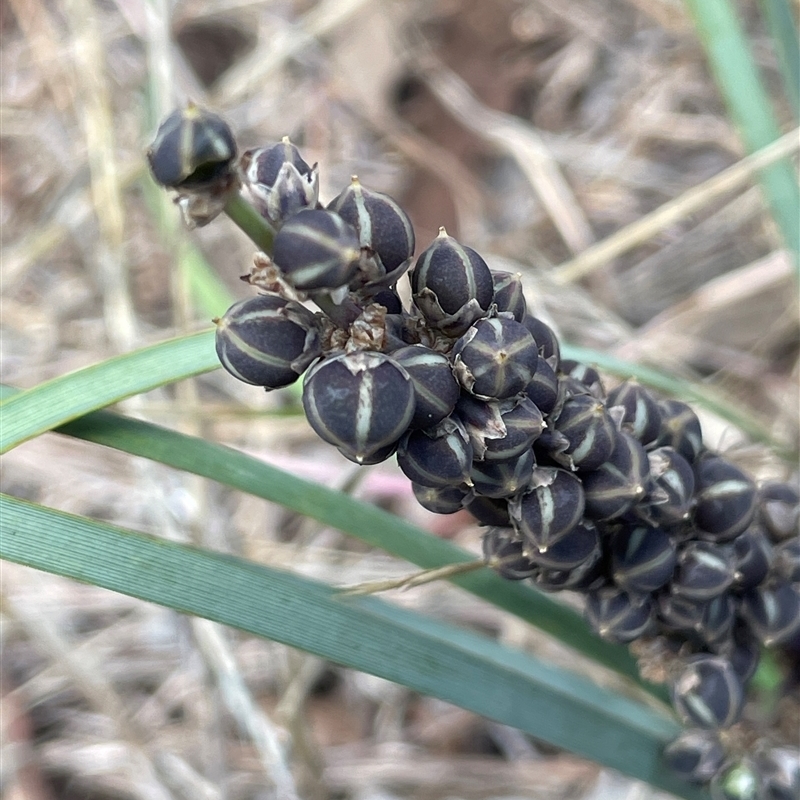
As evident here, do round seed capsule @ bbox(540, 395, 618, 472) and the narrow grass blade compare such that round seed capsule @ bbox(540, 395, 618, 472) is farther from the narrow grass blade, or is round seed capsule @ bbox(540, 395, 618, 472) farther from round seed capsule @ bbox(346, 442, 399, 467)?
the narrow grass blade

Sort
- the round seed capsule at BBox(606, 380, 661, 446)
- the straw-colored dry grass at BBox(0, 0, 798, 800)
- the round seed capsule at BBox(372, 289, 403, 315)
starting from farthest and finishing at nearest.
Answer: the straw-colored dry grass at BBox(0, 0, 798, 800), the round seed capsule at BBox(606, 380, 661, 446), the round seed capsule at BBox(372, 289, 403, 315)

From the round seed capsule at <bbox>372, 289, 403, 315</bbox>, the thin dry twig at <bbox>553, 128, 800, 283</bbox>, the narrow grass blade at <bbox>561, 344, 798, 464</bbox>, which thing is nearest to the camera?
the round seed capsule at <bbox>372, 289, 403, 315</bbox>

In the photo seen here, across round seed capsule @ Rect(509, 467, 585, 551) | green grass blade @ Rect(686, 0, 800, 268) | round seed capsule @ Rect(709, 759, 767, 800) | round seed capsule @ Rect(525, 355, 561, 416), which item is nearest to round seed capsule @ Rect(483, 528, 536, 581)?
round seed capsule @ Rect(509, 467, 585, 551)

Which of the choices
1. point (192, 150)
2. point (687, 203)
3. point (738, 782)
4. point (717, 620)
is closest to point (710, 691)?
point (717, 620)

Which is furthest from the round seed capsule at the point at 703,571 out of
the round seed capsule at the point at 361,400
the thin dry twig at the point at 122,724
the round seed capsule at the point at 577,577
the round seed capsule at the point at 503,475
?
the thin dry twig at the point at 122,724

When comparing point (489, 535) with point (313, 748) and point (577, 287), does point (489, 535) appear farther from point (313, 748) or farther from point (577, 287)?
point (577, 287)

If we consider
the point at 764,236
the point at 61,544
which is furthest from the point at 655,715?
the point at 764,236

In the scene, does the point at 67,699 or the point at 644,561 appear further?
the point at 67,699
